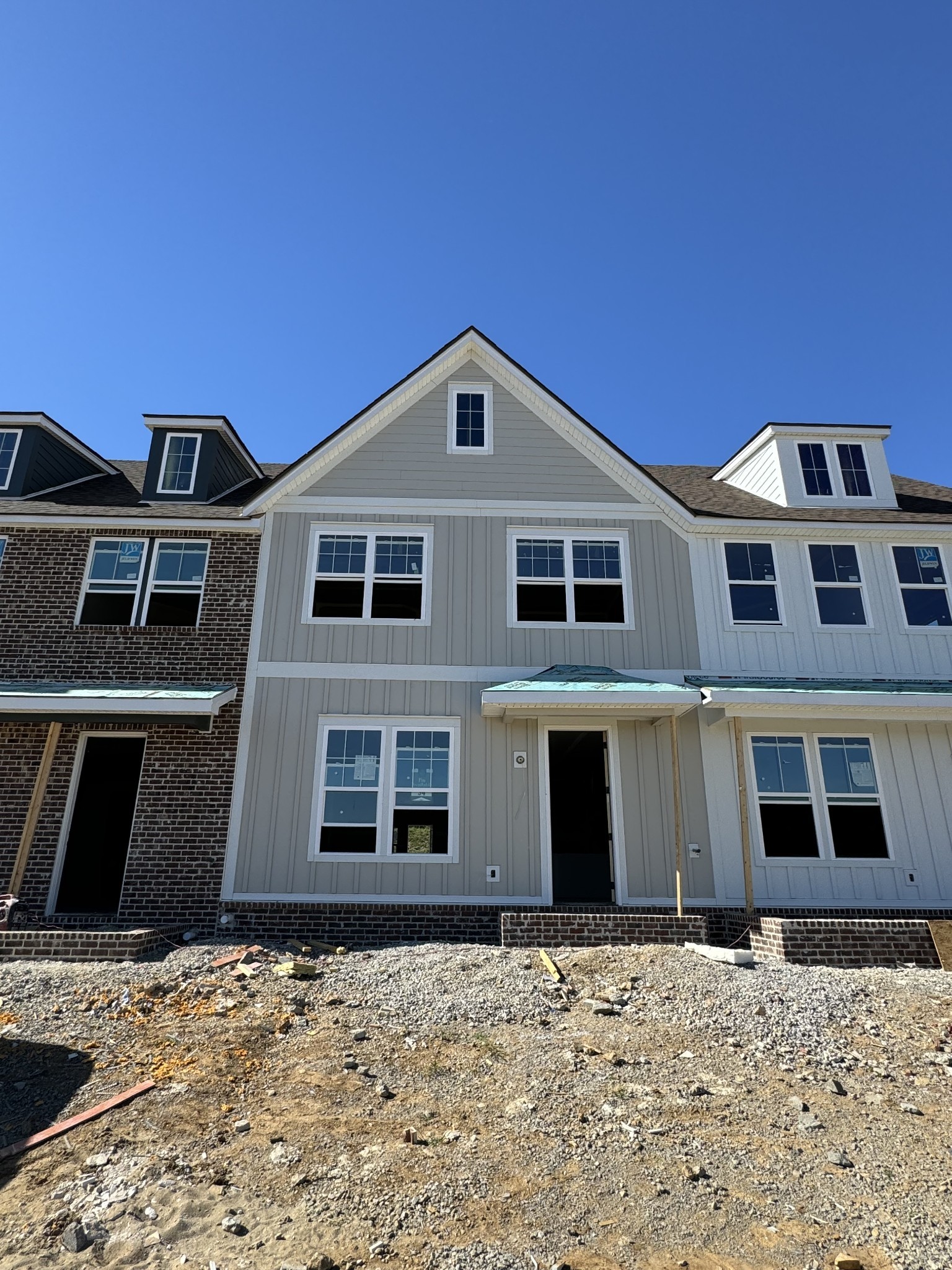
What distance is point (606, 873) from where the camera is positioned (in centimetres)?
1327

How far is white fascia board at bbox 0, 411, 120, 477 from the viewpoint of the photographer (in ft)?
48.2

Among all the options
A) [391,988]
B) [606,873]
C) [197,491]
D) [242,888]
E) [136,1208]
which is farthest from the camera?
[197,491]

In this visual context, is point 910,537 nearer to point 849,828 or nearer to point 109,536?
point 849,828

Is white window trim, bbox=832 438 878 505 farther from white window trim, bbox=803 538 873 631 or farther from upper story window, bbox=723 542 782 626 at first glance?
upper story window, bbox=723 542 782 626

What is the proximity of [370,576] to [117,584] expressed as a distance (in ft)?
13.8

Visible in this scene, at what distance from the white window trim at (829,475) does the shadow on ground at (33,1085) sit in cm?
1380

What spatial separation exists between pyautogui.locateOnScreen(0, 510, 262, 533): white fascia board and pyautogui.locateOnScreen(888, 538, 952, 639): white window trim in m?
10.9

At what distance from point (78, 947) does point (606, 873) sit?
26.8 feet

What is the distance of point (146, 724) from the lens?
11445 mm

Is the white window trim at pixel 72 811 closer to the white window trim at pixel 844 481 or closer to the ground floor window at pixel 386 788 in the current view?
the ground floor window at pixel 386 788

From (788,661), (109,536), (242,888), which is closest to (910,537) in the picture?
(788,661)

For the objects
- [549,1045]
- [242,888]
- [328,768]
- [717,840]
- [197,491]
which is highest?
[197,491]

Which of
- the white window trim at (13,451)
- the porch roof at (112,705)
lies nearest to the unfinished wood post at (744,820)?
the porch roof at (112,705)

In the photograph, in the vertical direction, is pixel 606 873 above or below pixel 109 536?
below
